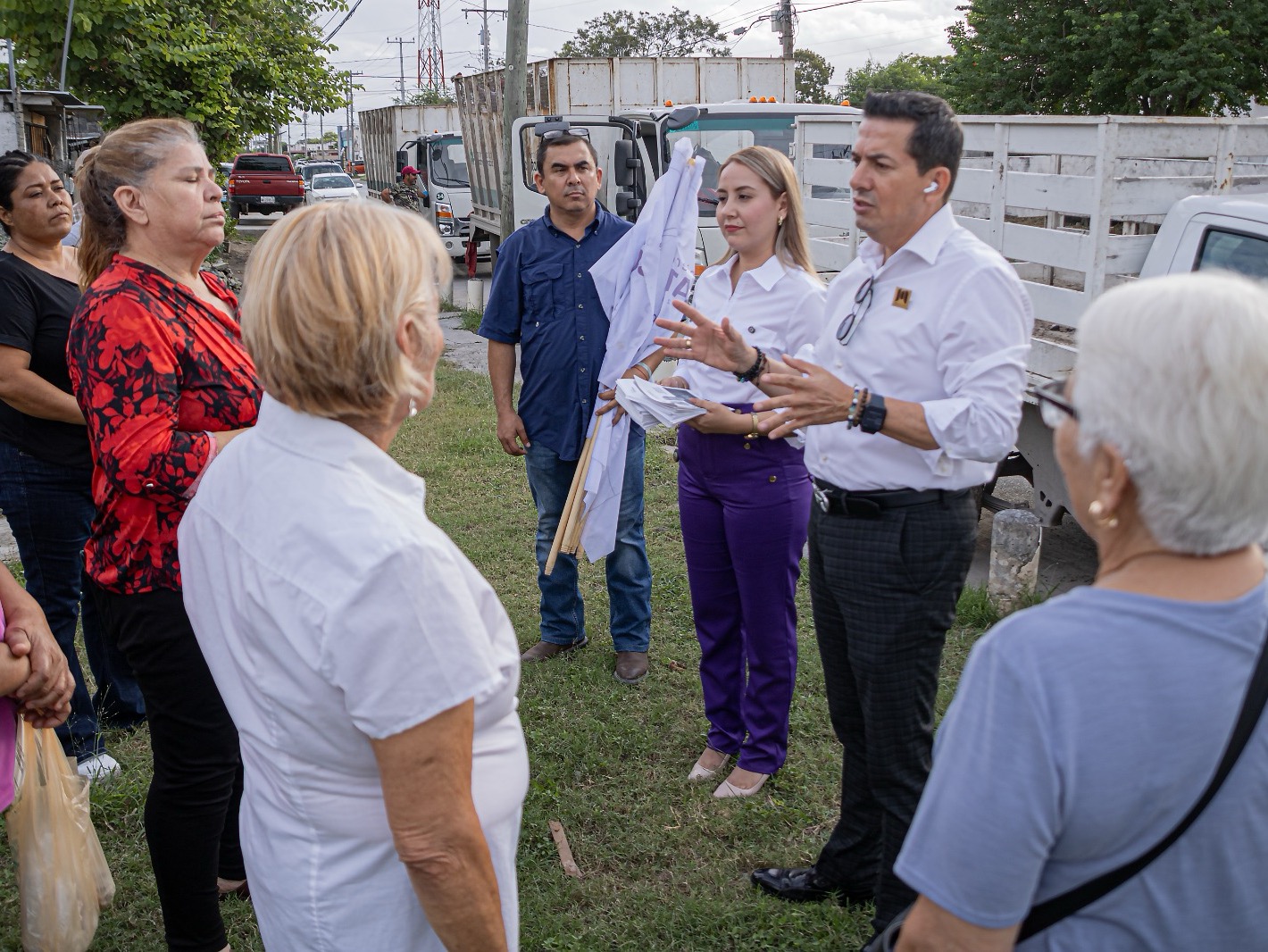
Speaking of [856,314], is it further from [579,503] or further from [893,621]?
[579,503]

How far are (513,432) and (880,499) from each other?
2.30m

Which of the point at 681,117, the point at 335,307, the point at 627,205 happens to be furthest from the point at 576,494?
the point at 627,205

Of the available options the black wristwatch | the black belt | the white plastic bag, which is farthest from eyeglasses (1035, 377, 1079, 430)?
the white plastic bag

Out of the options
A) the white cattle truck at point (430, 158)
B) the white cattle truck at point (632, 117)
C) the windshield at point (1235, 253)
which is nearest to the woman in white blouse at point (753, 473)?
the windshield at point (1235, 253)

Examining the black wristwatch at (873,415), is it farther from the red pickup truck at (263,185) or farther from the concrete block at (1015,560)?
the red pickup truck at (263,185)

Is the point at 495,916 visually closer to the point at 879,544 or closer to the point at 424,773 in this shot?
the point at 424,773

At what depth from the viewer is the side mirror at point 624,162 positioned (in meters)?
9.66

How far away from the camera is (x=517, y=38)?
469 inches

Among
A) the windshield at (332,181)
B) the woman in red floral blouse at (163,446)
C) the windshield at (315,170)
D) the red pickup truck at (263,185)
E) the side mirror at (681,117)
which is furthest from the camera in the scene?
the windshield at (315,170)

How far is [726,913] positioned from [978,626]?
2.43 metres

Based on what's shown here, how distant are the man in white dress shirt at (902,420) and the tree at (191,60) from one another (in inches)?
328

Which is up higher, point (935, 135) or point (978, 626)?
point (935, 135)

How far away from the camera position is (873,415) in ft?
7.79

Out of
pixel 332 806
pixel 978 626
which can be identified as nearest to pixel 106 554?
pixel 332 806
